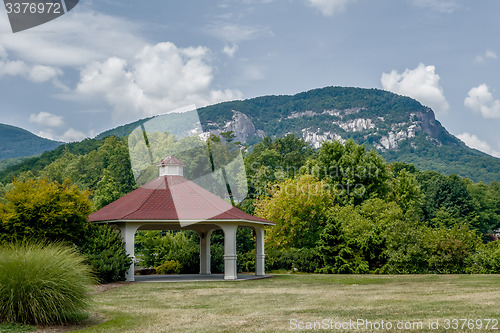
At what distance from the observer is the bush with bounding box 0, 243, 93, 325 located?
1105cm

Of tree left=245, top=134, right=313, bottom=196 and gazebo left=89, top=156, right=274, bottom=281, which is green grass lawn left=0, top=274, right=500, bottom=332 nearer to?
gazebo left=89, top=156, right=274, bottom=281

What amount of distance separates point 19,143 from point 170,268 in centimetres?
14441

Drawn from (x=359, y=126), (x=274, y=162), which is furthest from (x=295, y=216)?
(x=359, y=126)

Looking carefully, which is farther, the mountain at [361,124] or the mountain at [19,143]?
the mountain at [19,143]

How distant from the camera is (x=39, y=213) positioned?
74.2ft

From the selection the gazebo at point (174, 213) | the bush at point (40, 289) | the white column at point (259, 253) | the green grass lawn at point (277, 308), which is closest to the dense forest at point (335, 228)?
the gazebo at point (174, 213)

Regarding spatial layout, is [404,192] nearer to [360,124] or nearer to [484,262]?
[484,262]

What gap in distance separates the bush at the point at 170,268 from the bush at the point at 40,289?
71.7ft

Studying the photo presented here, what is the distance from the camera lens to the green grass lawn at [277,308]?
11.0 m

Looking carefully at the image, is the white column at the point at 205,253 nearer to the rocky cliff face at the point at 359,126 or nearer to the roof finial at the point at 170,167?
the roof finial at the point at 170,167

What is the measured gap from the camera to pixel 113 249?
944 inches

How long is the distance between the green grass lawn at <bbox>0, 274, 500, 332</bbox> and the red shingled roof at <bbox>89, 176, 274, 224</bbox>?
249 inches

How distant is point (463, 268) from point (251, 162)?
37.0m

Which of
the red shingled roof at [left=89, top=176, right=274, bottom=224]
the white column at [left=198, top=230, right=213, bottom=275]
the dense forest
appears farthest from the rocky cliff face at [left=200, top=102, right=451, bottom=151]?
the red shingled roof at [left=89, top=176, right=274, bottom=224]
